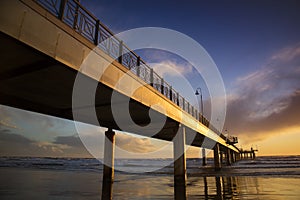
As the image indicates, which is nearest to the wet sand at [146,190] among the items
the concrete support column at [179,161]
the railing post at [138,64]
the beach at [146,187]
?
the beach at [146,187]

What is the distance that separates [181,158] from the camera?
17328mm

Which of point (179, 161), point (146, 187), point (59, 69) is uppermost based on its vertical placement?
point (59, 69)

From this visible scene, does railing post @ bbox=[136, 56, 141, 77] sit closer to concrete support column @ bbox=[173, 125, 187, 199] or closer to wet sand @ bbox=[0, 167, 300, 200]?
wet sand @ bbox=[0, 167, 300, 200]

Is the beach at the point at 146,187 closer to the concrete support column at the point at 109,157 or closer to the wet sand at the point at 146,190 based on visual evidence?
the wet sand at the point at 146,190

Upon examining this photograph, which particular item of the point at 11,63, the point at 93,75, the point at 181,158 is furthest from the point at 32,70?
the point at 181,158

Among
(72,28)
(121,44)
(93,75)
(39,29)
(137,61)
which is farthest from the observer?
(137,61)

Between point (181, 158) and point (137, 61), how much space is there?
9.56 meters

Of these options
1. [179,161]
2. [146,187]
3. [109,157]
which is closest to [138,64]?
[146,187]

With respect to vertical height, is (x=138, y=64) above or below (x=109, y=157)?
above

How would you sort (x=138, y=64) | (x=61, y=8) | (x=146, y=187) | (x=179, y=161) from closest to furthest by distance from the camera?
(x=61, y=8)
(x=138, y=64)
(x=146, y=187)
(x=179, y=161)

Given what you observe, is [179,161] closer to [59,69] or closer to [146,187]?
[146,187]

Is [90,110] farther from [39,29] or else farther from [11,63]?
[39,29]

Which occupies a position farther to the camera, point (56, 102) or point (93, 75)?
point (56, 102)

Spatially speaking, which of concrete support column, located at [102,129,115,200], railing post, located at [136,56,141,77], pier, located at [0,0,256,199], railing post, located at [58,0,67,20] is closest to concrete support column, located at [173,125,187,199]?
pier, located at [0,0,256,199]
